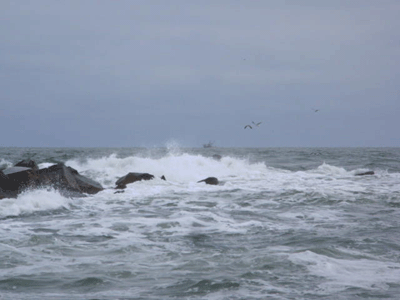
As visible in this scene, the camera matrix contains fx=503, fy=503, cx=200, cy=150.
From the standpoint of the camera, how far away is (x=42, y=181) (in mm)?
15398

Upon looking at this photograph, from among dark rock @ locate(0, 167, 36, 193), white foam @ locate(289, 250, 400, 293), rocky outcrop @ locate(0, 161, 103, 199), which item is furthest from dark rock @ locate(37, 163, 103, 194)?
white foam @ locate(289, 250, 400, 293)

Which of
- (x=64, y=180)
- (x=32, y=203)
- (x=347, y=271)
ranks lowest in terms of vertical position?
(x=347, y=271)

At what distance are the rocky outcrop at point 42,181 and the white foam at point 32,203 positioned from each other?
1.92 feet

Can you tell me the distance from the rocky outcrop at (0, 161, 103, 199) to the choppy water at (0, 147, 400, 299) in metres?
0.60

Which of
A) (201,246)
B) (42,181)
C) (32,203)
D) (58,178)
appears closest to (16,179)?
(42,181)

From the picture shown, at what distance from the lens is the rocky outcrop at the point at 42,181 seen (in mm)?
14731

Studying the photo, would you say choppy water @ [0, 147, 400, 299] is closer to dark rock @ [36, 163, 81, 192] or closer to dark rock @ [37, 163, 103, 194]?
dark rock @ [37, 163, 103, 194]

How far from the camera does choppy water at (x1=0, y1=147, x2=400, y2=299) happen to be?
5957 mm

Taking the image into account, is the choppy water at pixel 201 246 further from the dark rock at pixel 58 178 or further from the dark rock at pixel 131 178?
the dark rock at pixel 131 178

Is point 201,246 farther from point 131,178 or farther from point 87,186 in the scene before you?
point 131,178

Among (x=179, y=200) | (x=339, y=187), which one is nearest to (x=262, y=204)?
(x=179, y=200)

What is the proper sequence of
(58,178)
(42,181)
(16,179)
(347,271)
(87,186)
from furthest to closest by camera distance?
(87,186)
(58,178)
(42,181)
(16,179)
(347,271)

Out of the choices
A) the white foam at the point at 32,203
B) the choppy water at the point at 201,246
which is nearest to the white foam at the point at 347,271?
the choppy water at the point at 201,246

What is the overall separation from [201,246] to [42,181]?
28.3 ft
